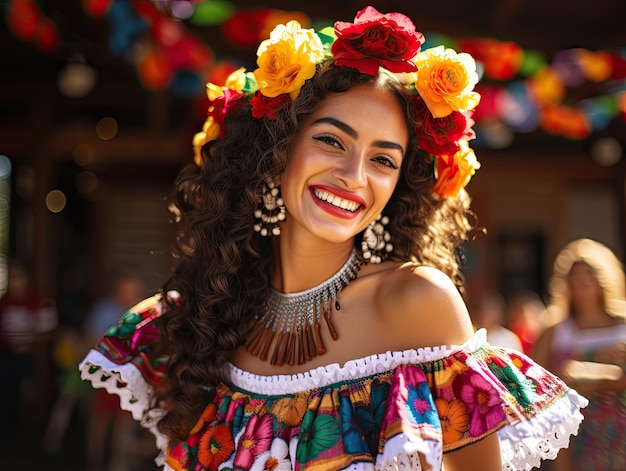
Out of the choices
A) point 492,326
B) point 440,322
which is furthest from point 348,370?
point 492,326

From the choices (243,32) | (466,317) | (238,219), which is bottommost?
(466,317)

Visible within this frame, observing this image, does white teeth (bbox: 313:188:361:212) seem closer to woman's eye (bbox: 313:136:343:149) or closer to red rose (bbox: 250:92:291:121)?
woman's eye (bbox: 313:136:343:149)

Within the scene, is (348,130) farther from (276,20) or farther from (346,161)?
(276,20)

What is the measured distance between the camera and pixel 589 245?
436 centimetres

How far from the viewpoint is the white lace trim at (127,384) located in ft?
6.06

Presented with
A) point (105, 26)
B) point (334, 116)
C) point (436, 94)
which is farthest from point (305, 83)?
point (105, 26)

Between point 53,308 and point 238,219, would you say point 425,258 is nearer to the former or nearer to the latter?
point 238,219

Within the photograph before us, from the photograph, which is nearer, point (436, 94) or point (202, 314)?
point (436, 94)

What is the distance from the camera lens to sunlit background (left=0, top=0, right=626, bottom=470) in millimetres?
5043

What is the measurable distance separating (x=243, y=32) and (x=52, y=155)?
155 inches

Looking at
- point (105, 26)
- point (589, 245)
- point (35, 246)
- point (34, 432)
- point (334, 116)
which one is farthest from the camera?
point (35, 246)

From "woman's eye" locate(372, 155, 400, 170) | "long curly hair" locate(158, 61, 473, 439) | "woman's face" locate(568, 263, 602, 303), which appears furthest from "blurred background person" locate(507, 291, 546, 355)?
"woman's eye" locate(372, 155, 400, 170)

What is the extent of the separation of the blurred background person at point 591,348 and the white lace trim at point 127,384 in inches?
100

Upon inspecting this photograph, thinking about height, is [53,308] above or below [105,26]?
below
